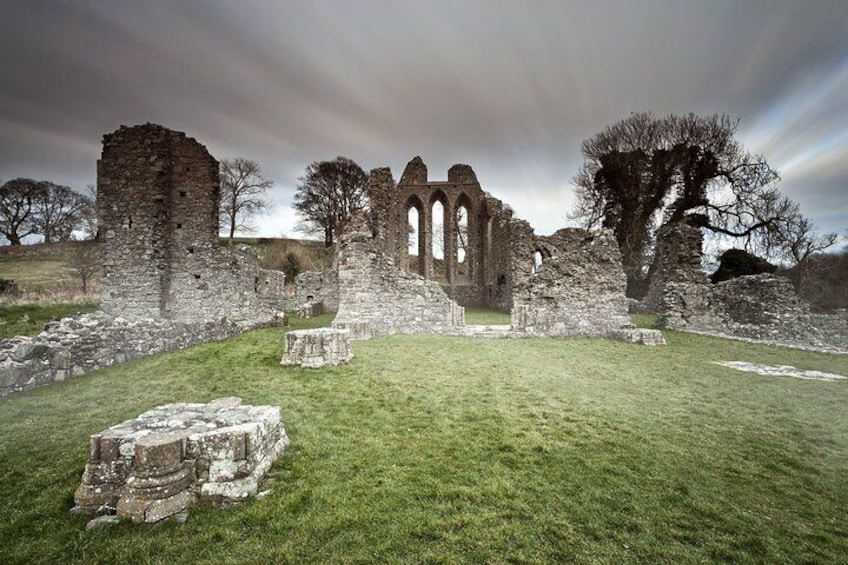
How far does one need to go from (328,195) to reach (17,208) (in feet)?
69.4

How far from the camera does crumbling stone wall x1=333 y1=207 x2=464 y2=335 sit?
11797 millimetres

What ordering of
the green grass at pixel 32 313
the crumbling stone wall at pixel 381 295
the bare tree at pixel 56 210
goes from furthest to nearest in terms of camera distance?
the bare tree at pixel 56 210 → the crumbling stone wall at pixel 381 295 → the green grass at pixel 32 313

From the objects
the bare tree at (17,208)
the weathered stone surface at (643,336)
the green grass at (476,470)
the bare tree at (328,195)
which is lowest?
the green grass at (476,470)

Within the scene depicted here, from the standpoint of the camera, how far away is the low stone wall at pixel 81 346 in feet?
18.3

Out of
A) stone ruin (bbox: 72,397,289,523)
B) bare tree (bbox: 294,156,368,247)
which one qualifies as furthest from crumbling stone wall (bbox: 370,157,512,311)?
stone ruin (bbox: 72,397,289,523)

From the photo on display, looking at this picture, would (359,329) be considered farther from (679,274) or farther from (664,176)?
(664,176)

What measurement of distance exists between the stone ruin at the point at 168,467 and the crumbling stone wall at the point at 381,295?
815 cm

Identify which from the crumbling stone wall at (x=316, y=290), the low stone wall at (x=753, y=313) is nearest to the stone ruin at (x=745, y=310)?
the low stone wall at (x=753, y=313)

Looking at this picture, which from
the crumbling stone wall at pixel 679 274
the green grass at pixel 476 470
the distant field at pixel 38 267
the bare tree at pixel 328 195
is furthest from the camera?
the bare tree at pixel 328 195

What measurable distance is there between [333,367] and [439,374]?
2112 mm

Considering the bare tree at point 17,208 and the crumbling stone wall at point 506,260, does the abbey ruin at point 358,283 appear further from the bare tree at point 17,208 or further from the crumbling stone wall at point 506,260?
the bare tree at point 17,208

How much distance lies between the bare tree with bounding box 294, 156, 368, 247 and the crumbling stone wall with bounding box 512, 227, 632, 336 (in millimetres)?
22951

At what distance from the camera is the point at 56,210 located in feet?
52.9

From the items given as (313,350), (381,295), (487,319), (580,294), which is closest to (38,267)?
(381,295)
